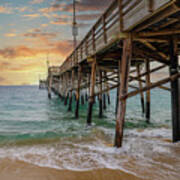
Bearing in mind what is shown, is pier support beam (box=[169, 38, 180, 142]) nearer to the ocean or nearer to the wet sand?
the ocean

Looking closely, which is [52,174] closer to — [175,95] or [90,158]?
[90,158]

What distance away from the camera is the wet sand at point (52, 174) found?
404 cm

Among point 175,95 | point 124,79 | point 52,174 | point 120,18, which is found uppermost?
point 120,18

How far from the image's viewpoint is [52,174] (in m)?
4.27

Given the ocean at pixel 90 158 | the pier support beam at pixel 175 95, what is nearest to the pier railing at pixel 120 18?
the pier support beam at pixel 175 95

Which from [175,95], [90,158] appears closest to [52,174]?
[90,158]

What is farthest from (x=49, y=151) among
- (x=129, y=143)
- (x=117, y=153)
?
(x=129, y=143)

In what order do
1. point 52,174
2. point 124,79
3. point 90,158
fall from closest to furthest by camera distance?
point 52,174, point 90,158, point 124,79

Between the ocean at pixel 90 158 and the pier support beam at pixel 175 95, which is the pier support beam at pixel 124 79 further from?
the pier support beam at pixel 175 95

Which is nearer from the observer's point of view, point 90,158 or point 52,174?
point 52,174

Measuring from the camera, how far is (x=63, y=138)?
291 inches

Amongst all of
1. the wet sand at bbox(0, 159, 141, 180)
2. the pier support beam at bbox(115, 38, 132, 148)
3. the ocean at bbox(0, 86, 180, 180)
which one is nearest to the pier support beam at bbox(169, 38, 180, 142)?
the ocean at bbox(0, 86, 180, 180)

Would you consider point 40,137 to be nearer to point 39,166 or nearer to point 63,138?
point 63,138

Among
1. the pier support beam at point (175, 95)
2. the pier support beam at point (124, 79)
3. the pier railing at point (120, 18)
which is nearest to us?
the pier railing at point (120, 18)
